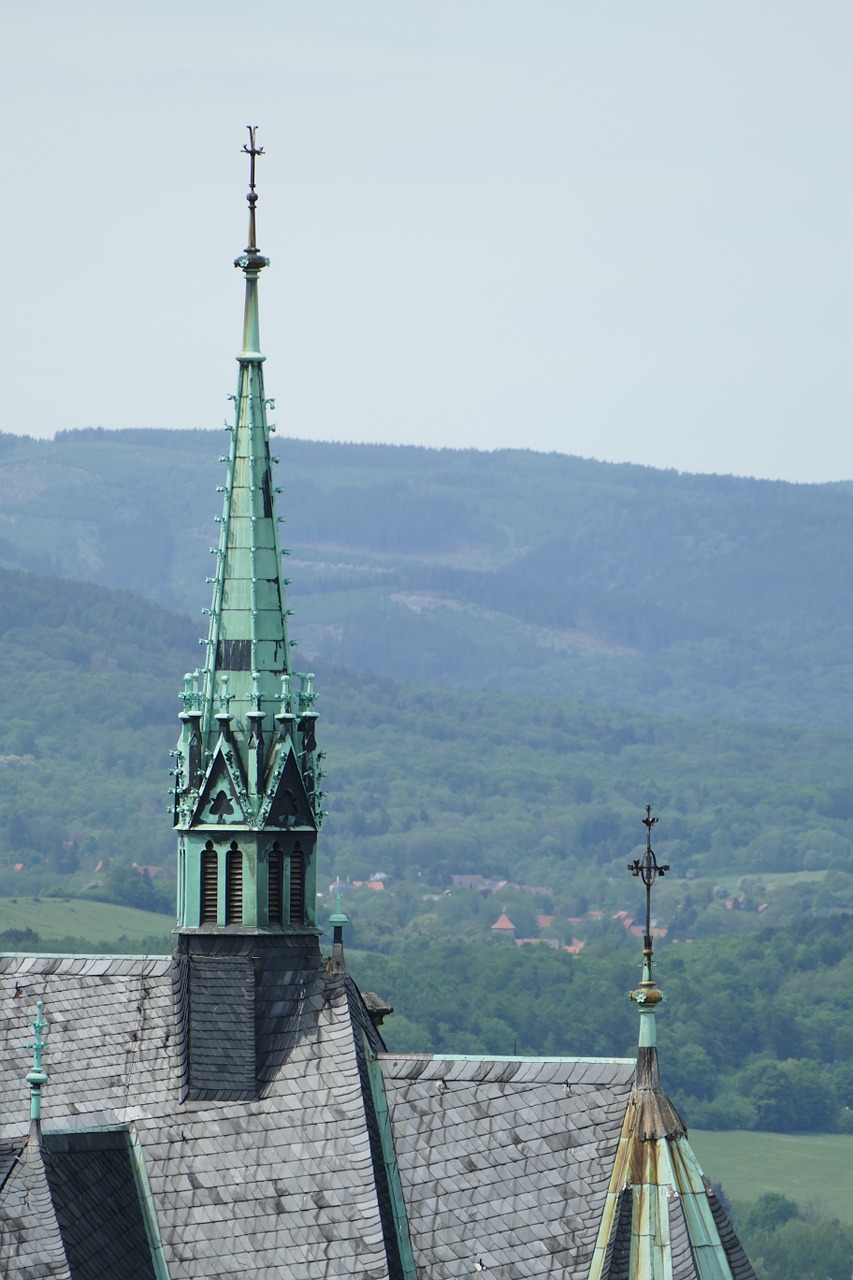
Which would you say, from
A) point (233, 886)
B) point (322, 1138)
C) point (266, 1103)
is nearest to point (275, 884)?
point (233, 886)

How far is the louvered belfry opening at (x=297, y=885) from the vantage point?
60500mm

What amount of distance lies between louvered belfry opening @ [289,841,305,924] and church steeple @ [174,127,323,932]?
0.06 feet

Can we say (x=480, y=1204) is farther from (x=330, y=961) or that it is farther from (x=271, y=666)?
(x=271, y=666)

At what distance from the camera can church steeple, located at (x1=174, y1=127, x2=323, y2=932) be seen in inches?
2368

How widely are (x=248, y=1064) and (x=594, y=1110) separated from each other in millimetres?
6261

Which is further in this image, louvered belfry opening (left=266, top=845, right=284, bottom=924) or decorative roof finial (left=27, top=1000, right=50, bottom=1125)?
louvered belfry opening (left=266, top=845, right=284, bottom=924)

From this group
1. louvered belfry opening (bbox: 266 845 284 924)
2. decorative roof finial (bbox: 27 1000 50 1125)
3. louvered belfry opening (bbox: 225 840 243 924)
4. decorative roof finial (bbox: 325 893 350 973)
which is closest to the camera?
decorative roof finial (bbox: 27 1000 50 1125)

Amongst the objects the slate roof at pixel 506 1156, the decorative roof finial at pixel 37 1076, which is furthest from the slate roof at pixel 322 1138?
the decorative roof finial at pixel 37 1076

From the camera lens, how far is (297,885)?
6053cm

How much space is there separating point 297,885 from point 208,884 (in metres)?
1.59

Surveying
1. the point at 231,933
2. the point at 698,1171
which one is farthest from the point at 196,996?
the point at 698,1171

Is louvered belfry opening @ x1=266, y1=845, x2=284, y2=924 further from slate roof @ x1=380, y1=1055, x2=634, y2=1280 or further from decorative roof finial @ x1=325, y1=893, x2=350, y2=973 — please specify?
slate roof @ x1=380, y1=1055, x2=634, y2=1280

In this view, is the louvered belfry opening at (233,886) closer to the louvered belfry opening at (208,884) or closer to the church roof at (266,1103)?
the church roof at (266,1103)

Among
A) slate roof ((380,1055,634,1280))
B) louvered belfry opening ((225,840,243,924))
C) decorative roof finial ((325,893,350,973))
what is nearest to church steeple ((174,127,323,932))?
louvered belfry opening ((225,840,243,924))
